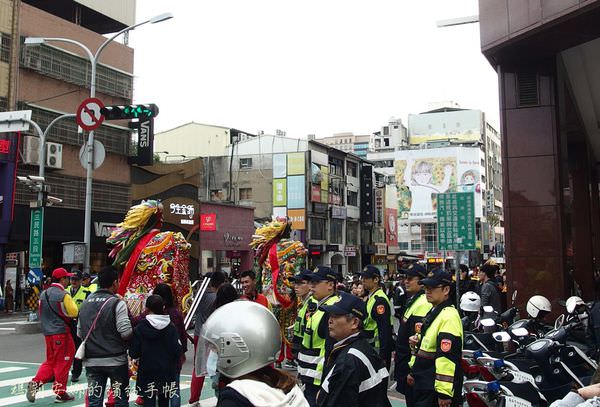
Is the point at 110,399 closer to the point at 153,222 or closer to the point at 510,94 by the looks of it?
the point at 153,222

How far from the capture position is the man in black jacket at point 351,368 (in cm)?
409

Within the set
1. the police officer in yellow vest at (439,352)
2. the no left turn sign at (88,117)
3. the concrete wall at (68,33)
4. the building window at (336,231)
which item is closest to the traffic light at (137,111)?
the no left turn sign at (88,117)

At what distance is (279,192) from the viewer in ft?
156

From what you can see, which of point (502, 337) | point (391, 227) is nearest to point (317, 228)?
point (391, 227)

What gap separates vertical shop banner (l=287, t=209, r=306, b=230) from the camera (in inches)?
1837

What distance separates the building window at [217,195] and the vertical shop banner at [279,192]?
4.31 m

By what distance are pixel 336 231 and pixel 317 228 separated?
360 cm

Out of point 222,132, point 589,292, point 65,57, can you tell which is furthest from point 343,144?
point 589,292

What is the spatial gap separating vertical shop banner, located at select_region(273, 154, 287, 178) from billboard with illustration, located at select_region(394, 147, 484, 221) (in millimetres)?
26712

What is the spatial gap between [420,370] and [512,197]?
23.2ft

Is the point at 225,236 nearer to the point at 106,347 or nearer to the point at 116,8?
the point at 116,8

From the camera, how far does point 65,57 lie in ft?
98.2

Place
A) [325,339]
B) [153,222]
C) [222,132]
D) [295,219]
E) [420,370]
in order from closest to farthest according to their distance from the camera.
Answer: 1. [420,370]
2. [325,339]
3. [153,222]
4. [295,219]
5. [222,132]

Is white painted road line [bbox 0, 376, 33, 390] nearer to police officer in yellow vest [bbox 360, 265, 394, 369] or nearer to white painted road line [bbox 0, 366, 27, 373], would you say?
white painted road line [bbox 0, 366, 27, 373]
